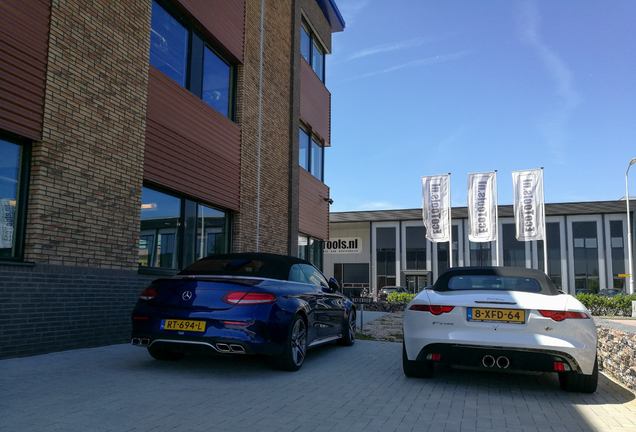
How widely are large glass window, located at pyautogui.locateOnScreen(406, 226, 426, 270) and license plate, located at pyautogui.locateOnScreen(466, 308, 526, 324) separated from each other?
41530 millimetres

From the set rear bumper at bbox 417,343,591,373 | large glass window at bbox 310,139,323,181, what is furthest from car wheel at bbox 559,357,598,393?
large glass window at bbox 310,139,323,181

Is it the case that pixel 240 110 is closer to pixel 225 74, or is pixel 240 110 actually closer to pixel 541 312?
pixel 225 74

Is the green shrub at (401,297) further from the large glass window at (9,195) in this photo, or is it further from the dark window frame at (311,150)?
the large glass window at (9,195)

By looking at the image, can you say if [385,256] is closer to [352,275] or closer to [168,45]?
[352,275]

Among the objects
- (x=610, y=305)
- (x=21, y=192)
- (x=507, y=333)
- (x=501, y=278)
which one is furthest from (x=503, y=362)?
(x=610, y=305)

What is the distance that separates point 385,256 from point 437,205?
20296 millimetres

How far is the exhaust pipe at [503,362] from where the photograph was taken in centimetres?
507

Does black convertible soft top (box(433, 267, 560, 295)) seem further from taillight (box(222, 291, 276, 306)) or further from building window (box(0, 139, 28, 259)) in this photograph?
building window (box(0, 139, 28, 259))

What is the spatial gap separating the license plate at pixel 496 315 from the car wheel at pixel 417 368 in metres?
0.91

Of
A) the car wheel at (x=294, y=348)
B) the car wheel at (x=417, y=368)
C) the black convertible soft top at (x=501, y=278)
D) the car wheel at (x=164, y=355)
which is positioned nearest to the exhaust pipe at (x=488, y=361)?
the car wheel at (x=417, y=368)

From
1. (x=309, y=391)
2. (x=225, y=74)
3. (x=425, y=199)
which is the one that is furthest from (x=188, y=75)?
(x=425, y=199)

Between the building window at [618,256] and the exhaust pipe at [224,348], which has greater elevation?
the building window at [618,256]

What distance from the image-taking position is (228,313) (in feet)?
17.9

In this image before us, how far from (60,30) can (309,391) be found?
6.09 m
